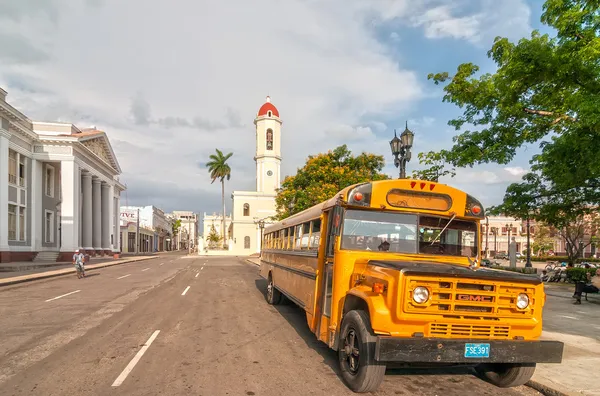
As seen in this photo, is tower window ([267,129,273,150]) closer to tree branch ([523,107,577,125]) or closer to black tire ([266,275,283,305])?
black tire ([266,275,283,305])

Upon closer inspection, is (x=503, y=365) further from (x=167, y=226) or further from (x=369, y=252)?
(x=167, y=226)

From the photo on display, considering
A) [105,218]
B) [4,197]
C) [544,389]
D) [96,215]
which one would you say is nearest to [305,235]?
[544,389]

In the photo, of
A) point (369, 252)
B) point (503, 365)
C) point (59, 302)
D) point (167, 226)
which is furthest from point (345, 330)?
point (167, 226)

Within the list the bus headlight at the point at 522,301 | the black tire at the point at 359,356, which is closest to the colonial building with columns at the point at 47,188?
the black tire at the point at 359,356

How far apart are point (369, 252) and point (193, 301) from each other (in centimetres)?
868

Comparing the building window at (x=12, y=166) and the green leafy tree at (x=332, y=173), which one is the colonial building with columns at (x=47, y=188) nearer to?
the building window at (x=12, y=166)

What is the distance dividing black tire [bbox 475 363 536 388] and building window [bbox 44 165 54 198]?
44622 mm

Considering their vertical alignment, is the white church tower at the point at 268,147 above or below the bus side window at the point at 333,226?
above

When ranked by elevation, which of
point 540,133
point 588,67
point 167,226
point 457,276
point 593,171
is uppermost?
point 588,67

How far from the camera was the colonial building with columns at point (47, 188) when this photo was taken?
32.9 meters

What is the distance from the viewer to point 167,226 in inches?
5443

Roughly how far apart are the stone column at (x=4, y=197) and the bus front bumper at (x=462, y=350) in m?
34.8

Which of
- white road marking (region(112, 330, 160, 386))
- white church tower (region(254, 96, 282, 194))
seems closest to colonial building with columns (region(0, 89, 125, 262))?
white church tower (region(254, 96, 282, 194))

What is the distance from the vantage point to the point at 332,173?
27828 mm
